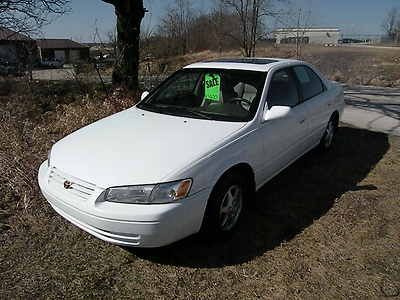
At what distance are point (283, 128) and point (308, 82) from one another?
1255 mm

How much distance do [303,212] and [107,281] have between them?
2.02m

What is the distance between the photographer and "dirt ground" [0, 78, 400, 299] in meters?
2.52

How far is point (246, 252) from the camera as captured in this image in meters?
2.92

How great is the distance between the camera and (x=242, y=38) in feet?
50.7

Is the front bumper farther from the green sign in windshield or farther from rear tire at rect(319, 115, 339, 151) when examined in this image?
rear tire at rect(319, 115, 339, 151)

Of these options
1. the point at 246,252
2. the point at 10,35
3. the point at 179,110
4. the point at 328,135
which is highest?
the point at 10,35

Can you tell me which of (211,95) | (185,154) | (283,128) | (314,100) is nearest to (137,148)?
(185,154)

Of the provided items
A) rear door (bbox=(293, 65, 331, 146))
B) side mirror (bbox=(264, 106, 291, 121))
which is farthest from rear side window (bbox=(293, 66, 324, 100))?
side mirror (bbox=(264, 106, 291, 121))

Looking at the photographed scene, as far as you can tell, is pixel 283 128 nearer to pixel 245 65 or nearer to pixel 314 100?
pixel 245 65

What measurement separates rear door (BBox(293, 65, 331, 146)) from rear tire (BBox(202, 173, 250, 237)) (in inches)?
65.3

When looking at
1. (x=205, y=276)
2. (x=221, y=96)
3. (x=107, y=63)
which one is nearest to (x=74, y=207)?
(x=205, y=276)

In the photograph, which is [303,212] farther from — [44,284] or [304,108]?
[44,284]

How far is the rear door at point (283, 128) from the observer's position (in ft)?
11.3

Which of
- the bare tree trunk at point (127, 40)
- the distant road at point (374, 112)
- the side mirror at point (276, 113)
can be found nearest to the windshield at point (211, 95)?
the side mirror at point (276, 113)
